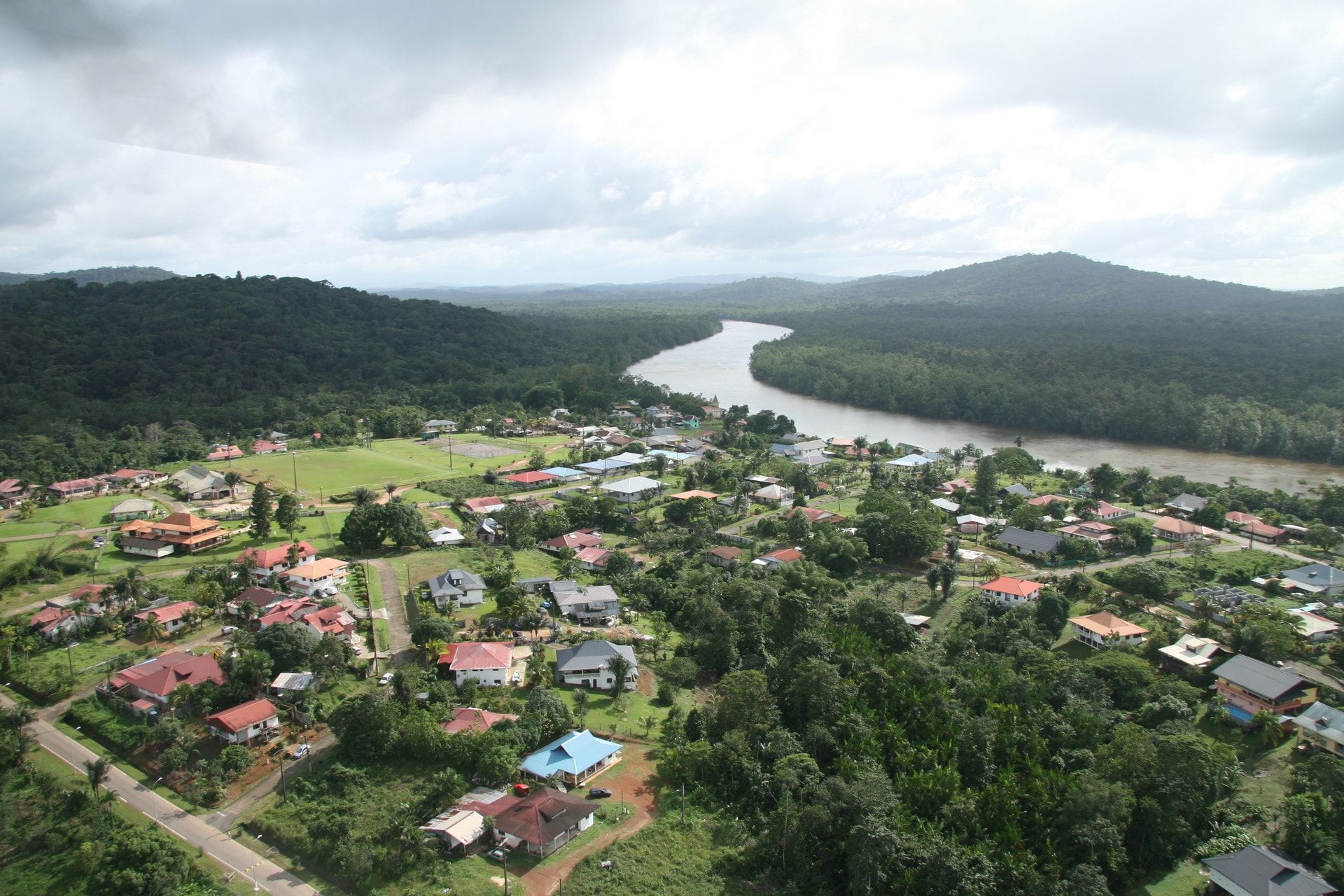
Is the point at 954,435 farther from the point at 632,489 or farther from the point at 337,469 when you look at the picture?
the point at 337,469

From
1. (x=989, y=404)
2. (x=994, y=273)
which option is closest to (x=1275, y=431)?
(x=989, y=404)

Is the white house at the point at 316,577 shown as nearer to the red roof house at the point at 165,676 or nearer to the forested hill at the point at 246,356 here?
the red roof house at the point at 165,676

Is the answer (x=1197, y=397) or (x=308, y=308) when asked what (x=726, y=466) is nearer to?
(x=1197, y=397)

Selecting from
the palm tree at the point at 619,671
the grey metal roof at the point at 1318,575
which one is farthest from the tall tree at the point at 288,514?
the grey metal roof at the point at 1318,575

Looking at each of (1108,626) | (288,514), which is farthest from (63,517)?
(1108,626)

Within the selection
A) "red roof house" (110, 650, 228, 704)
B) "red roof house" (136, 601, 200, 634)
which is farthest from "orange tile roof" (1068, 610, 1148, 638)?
"red roof house" (136, 601, 200, 634)
